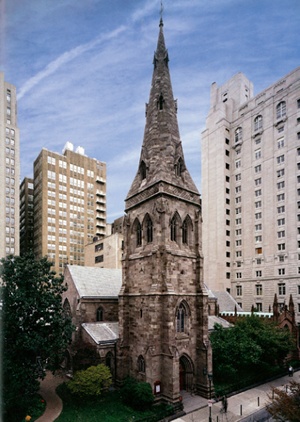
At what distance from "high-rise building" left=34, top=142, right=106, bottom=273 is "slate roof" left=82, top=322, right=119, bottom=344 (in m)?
51.5

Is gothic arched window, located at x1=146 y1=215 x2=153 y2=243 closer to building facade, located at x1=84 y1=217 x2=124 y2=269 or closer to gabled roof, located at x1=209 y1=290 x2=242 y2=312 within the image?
gabled roof, located at x1=209 y1=290 x2=242 y2=312

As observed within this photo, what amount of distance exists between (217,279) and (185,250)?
41.0 meters

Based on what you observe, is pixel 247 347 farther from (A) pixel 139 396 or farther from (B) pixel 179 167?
(B) pixel 179 167

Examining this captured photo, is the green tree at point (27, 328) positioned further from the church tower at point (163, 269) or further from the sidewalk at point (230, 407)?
the sidewalk at point (230, 407)

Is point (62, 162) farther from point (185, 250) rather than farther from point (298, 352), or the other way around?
point (298, 352)

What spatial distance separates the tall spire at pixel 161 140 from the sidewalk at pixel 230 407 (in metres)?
21.2

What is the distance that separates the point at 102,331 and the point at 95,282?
6.94 meters

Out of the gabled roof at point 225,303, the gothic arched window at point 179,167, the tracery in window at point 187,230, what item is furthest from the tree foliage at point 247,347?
the gothic arched window at point 179,167

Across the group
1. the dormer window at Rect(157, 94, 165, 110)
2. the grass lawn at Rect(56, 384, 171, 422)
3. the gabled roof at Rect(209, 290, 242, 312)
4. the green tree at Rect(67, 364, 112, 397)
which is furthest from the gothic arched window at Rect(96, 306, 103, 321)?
the dormer window at Rect(157, 94, 165, 110)

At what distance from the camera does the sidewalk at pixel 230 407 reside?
25625 mm

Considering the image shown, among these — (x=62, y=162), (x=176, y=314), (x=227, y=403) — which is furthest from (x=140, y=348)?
(x=62, y=162)

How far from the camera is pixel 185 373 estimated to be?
30953 mm

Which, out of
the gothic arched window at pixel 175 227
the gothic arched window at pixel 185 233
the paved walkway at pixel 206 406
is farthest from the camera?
the gothic arched window at pixel 185 233

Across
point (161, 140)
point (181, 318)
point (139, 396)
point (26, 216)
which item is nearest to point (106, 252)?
point (26, 216)
